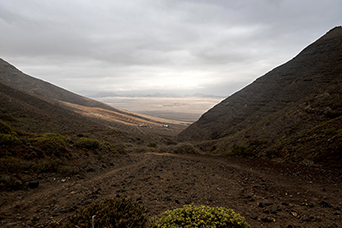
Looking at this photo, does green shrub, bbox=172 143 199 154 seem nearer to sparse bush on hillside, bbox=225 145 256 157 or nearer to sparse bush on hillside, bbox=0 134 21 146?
sparse bush on hillside, bbox=225 145 256 157

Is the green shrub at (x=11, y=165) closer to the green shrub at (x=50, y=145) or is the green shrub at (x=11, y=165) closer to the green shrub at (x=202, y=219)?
the green shrub at (x=50, y=145)

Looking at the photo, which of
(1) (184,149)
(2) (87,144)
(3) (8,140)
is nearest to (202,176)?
(1) (184,149)

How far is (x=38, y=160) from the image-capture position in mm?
7223

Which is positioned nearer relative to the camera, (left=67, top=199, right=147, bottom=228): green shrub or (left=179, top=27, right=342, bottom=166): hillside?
(left=67, top=199, right=147, bottom=228): green shrub

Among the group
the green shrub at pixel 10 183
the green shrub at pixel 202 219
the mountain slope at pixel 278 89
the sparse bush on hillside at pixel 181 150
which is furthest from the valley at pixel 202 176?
the mountain slope at pixel 278 89

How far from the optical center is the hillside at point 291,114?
30.0ft

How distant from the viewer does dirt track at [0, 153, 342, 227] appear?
405 centimetres

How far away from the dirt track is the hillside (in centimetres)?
192

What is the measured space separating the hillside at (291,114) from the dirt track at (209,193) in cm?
192

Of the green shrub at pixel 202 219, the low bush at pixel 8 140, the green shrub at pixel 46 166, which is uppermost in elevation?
the low bush at pixel 8 140

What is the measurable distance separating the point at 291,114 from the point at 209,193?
11695mm

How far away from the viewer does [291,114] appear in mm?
13594

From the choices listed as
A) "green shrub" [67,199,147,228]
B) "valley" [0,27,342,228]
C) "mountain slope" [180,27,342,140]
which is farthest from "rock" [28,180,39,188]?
"mountain slope" [180,27,342,140]

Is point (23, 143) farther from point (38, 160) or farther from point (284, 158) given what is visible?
point (284, 158)
